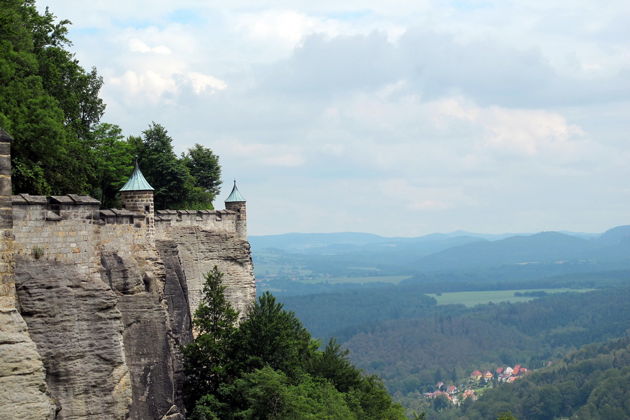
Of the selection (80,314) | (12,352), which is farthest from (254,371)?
(12,352)

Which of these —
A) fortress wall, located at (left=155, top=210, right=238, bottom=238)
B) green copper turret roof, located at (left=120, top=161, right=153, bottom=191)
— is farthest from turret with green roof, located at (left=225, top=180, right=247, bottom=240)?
green copper turret roof, located at (left=120, top=161, right=153, bottom=191)

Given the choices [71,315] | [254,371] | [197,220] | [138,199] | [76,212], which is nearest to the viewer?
[71,315]

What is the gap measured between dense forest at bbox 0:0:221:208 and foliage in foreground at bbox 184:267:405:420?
8.25m

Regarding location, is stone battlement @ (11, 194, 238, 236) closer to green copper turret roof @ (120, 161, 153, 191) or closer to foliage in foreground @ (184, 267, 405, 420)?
green copper turret roof @ (120, 161, 153, 191)

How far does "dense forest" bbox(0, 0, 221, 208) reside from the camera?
33875mm

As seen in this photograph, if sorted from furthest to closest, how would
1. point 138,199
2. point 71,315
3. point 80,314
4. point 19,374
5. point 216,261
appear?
1. point 216,261
2. point 138,199
3. point 80,314
4. point 71,315
5. point 19,374

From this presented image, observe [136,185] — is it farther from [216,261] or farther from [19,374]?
[19,374]

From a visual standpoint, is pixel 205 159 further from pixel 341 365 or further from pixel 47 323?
pixel 47 323

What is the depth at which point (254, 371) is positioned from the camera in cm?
3788

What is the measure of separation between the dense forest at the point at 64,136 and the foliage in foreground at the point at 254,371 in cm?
825

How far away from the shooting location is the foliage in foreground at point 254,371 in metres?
36.2

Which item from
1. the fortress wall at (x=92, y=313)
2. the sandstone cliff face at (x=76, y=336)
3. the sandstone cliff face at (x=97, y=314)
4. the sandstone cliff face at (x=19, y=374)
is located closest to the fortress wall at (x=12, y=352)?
the sandstone cliff face at (x=19, y=374)

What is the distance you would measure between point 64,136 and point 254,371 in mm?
13006

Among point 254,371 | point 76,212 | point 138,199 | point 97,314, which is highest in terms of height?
point 138,199
